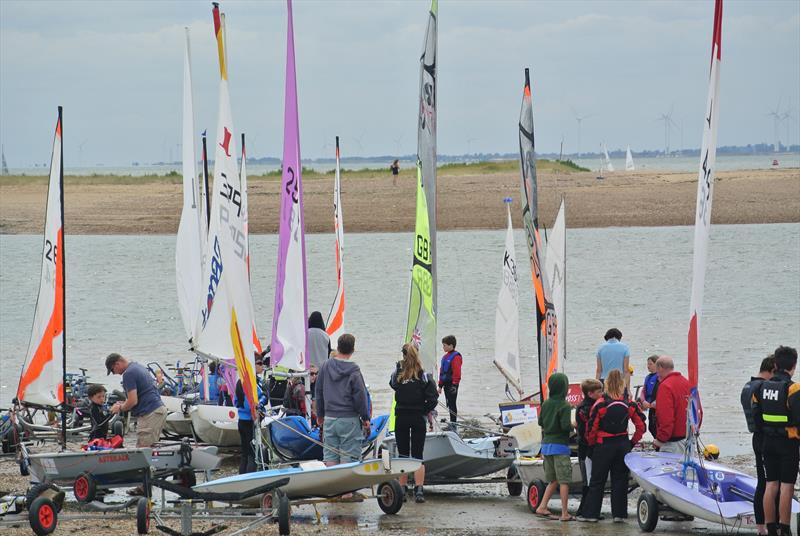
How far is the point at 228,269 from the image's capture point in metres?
9.70

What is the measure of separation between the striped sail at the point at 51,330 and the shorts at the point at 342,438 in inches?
107

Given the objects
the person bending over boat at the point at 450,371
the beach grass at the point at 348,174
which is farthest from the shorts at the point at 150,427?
the beach grass at the point at 348,174

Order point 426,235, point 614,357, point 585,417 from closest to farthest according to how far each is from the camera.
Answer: point 585,417, point 426,235, point 614,357

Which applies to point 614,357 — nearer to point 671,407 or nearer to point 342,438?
point 671,407

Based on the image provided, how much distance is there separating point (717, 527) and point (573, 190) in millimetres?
39503

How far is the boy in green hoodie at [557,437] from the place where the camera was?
9.34 m

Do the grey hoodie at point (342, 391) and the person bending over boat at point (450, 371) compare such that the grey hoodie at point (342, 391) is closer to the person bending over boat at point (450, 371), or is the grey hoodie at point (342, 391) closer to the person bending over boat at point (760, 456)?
the person bending over boat at point (760, 456)

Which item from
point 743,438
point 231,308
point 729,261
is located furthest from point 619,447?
point 729,261

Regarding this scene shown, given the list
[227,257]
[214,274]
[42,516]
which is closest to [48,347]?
[214,274]

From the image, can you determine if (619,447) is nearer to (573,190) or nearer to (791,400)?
(791,400)

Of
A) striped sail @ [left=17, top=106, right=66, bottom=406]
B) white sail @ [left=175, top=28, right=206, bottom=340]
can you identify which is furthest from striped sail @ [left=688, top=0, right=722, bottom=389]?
white sail @ [left=175, top=28, right=206, bottom=340]

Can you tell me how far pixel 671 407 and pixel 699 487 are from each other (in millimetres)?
828

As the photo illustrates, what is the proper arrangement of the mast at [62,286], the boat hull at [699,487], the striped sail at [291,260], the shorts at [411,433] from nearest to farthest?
the boat hull at [699,487] → the shorts at [411,433] → the striped sail at [291,260] → the mast at [62,286]

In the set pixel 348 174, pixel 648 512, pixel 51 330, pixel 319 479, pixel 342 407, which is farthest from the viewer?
pixel 348 174
